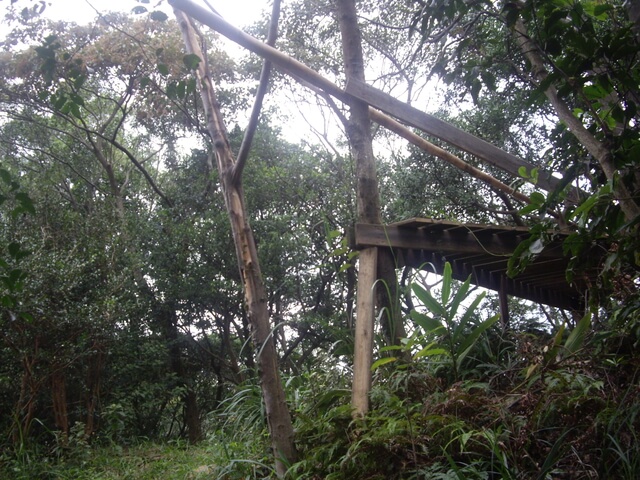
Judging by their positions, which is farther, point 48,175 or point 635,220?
point 48,175

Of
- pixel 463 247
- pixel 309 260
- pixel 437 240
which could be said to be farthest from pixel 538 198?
pixel 309 260

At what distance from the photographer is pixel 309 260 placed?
10.3 m

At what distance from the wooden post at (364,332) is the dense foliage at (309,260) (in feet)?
0.35

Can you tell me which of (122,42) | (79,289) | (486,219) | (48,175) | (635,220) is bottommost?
(635,220)

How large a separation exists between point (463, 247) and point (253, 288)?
1.95 metres

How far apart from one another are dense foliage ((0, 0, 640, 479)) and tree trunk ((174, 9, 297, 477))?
0.15m

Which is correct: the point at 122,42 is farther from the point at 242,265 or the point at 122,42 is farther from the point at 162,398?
the point at 242,265

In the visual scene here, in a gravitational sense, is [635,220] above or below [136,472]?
above

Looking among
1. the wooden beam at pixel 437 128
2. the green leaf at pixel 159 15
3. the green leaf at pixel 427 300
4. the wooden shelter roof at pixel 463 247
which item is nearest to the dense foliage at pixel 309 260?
the green leaf at pixel 427 300

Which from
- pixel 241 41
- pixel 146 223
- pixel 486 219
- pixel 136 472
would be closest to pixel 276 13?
pixel 241 41

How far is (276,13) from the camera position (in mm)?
3531

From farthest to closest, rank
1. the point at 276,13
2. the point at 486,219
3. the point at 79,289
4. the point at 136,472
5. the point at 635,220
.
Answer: the point at 486,219 < the point at 79,289 < the point at 136,472 < the point at 276,13 < the point at 635,220

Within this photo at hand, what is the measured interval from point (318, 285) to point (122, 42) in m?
5.18

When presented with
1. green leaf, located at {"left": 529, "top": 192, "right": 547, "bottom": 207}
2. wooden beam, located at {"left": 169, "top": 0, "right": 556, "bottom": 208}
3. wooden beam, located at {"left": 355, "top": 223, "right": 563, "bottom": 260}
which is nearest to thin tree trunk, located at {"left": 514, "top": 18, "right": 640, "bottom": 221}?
green leaf, located at {"left": 529, "top": 192, "right": 547, "bottom": 207}
